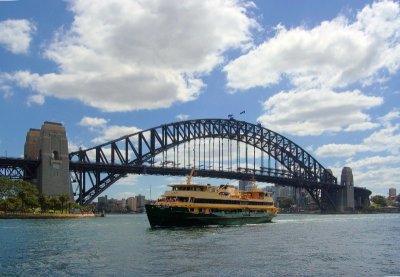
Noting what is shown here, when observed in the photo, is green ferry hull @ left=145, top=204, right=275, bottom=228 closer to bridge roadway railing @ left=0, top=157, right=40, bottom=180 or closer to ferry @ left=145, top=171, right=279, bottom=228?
ferry @ left=145, top=171, right=279, bottom=228

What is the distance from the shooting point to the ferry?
73.6 meters

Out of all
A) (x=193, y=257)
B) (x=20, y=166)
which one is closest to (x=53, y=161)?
(x=20, y=166)

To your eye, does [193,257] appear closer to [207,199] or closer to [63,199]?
[207,199]

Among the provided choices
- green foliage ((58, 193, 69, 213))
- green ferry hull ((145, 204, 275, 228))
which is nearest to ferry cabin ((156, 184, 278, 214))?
green ferry hull ((145, 204, 275, 228))

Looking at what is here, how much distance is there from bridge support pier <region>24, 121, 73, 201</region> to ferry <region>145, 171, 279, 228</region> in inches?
1907

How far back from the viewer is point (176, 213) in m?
73.8

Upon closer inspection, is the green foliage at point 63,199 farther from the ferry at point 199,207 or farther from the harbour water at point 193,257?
the harbour water at point 193,257

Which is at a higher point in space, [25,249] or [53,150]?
[53,150]

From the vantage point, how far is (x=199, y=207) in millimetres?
77062

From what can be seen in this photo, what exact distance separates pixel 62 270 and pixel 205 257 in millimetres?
10556

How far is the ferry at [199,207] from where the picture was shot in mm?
73625

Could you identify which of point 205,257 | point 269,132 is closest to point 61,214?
point 205,257

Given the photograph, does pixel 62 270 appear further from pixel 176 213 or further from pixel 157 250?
pixel 176 213

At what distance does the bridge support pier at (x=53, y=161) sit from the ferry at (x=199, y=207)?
48.4 meters
